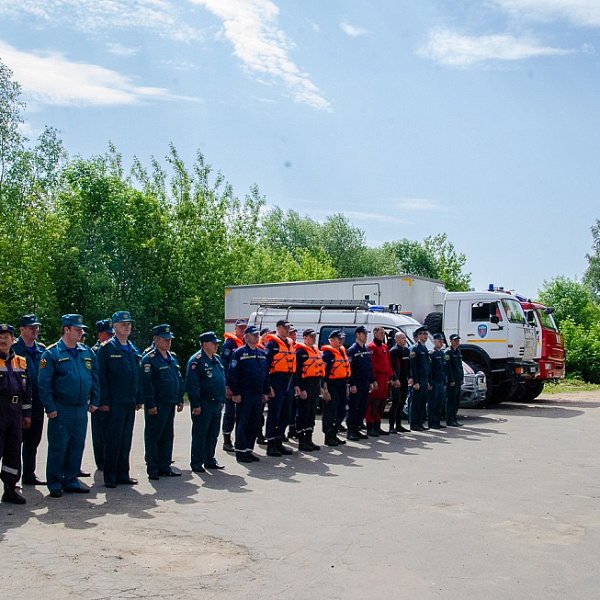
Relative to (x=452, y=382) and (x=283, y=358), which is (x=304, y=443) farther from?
(x=452, y=382)

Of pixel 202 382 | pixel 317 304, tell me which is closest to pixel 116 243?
pixel 317 304

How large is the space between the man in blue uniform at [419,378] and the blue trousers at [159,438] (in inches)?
240

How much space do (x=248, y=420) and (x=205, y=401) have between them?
0.96 meters

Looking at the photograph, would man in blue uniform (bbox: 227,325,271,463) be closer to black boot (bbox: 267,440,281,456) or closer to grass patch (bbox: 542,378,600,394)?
black boot (bbox: 267,440,281,456)

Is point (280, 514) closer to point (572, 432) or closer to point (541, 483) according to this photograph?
point (541, 483)

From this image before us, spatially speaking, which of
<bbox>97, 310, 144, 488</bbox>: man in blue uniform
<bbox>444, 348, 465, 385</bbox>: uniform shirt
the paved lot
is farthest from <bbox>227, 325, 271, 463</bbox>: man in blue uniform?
<bbox>444, 348, 465, 385</bbox>: uniform shirt

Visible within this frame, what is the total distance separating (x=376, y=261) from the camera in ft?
209

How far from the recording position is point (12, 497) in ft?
23.9

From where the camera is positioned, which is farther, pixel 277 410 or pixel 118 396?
pixel 277 410

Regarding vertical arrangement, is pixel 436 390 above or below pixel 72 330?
below

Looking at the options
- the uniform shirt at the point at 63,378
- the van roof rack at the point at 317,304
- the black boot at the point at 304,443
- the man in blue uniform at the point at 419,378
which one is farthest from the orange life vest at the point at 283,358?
the van roof rack at the point at 317,304

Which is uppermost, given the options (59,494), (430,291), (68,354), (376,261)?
(376,261)

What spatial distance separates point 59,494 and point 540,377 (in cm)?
1564

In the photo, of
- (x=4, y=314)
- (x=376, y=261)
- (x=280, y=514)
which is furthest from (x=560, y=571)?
(x=376, y=261)
